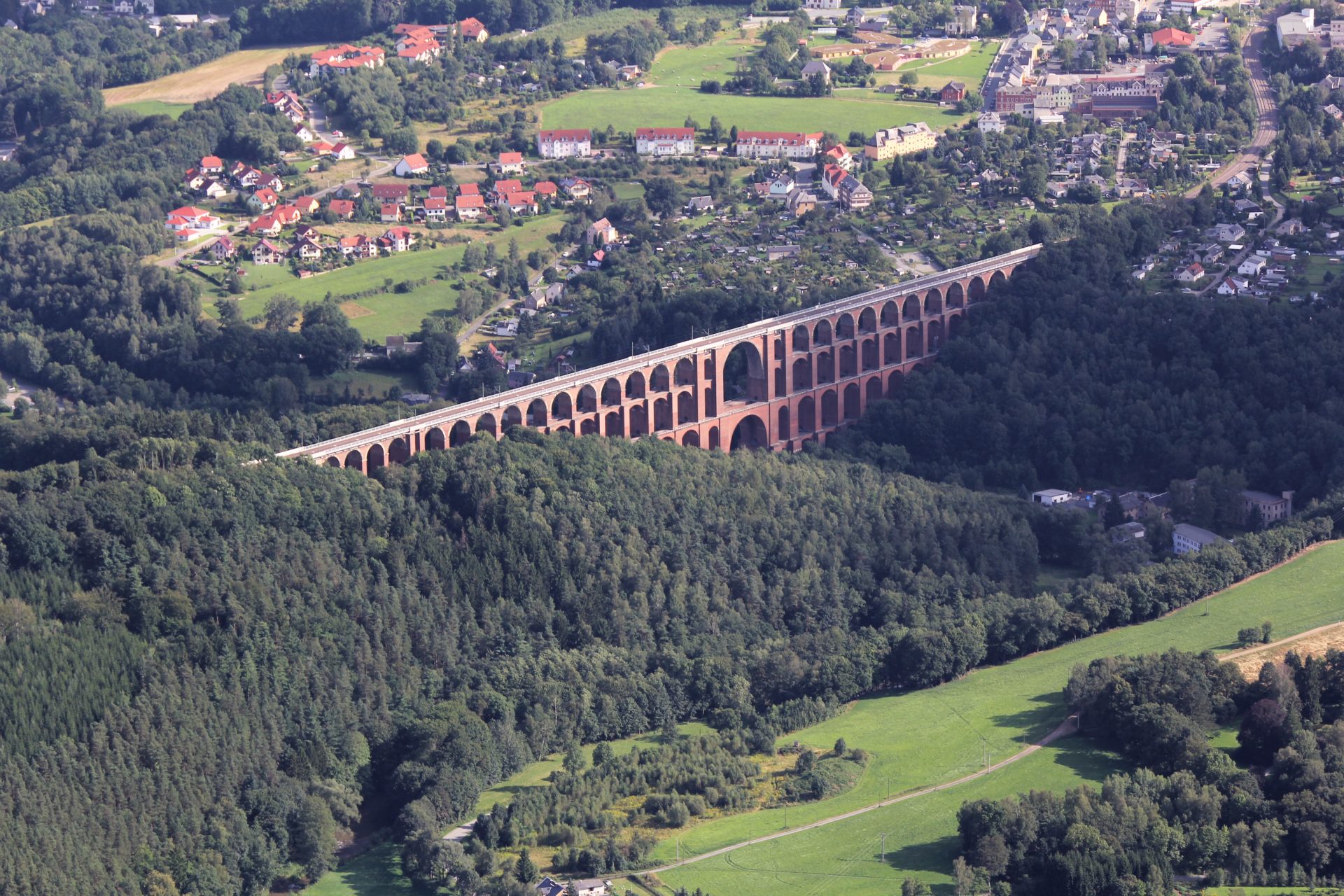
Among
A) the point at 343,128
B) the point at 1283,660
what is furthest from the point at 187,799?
the point at 343,128

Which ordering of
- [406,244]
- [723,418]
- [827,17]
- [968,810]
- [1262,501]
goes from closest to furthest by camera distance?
[968,810] → [1262,501] → [723,418] → [406,244] → [827,17]

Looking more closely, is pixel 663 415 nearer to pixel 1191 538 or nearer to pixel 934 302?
Result: pixel 934 302

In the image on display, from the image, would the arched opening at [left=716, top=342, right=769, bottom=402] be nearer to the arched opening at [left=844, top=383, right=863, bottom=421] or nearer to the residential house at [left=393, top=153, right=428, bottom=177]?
the arched opening at [left=844, top=383, right=863, bottom=421]

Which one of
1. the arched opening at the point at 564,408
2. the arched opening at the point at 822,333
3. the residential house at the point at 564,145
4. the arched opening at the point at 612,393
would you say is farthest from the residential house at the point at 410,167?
the arched opening at the point at 564,408

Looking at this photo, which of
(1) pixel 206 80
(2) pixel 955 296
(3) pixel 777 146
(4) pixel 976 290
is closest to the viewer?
(2) pixel 955 296

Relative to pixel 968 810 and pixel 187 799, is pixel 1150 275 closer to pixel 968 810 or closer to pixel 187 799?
pixel 968 810

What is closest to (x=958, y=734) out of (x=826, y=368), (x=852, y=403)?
(x=826, y=368)
